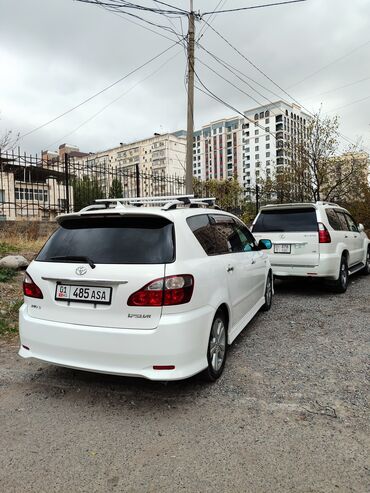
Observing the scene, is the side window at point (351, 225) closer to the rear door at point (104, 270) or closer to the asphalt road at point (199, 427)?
the asphalt road at point (199, 427)

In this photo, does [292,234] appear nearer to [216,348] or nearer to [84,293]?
[216,348]

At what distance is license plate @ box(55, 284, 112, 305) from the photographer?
2.86 meters

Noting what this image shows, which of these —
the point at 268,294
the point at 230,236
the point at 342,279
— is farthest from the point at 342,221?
the point at 230,236

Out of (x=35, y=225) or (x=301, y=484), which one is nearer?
(x=301, y=484)

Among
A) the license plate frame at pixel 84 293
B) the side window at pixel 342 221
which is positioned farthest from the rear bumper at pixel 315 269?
the license plate frame at pixel 84 293

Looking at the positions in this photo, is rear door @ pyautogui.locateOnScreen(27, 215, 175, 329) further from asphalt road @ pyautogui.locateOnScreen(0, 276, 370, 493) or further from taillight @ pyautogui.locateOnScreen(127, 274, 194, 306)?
asphalt road @ pyautogui.locateOnScreen(0, 276, 370, 493)

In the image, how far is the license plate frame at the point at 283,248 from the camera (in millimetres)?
6743

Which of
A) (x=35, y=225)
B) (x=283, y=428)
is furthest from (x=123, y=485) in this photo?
(x=35, y=225)

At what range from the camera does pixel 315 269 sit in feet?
21.4

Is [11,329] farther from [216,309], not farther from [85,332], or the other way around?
[216,309]

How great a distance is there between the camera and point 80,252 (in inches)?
121

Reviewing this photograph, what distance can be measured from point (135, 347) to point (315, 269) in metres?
4.68

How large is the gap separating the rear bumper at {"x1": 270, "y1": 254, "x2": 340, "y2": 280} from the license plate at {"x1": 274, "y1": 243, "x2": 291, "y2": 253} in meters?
0.19

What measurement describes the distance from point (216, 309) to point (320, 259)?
392 cm
